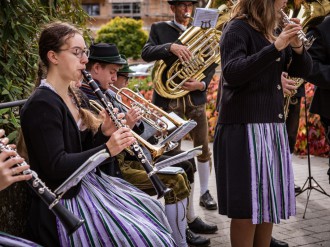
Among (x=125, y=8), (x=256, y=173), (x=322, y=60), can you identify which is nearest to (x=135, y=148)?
(x=256, y=173)

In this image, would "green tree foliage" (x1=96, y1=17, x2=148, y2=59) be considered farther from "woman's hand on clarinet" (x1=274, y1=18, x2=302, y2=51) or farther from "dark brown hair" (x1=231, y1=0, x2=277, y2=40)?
"woman's hand on clarinet" (x1=274, y1=18, x2=302, y2=51)

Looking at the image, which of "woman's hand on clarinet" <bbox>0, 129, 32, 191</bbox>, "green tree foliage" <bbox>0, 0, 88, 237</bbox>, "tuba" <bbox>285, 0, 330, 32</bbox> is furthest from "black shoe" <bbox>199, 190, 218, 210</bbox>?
"woman's hand on clarinet" <bbox>0, 129, 32, 191</bbox>

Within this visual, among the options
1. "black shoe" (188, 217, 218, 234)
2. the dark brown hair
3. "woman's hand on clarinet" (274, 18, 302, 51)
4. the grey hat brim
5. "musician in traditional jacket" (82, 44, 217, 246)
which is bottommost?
"black shoe" (188, 217, 218, 234)

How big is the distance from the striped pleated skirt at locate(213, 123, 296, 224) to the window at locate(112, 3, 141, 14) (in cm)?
4765

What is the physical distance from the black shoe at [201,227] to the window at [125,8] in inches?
1826

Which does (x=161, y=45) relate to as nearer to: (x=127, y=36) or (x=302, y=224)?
(x=302, y=224)

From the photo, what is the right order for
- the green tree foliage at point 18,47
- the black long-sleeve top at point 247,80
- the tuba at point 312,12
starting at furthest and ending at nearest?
the tuba at point 312,12
the green tree foliage at point 18,47
the black long-sleeve top at point 247,80

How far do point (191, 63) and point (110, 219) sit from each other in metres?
2.65

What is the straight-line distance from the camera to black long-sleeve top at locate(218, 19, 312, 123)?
3.50 m

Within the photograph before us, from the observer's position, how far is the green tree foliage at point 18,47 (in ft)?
12.1

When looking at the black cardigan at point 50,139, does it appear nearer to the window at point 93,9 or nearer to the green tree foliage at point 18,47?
the green tree foliage at point 18,47

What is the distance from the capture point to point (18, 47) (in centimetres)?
394

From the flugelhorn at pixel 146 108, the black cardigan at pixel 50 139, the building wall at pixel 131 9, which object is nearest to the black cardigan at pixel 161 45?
the flugelhorn at pixel 146 108

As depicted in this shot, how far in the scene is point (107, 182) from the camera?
3.31 metres
